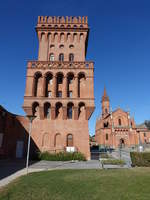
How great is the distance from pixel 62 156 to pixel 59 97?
31.4 ft

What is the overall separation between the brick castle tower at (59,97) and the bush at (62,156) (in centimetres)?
128

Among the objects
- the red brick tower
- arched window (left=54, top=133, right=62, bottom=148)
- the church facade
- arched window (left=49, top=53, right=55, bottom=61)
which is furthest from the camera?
the red brick tower

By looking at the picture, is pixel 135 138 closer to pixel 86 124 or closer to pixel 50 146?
pixel 86 124

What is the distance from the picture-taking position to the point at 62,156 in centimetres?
2070

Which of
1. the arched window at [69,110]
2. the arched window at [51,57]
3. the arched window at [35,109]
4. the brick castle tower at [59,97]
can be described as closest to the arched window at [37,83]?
the brick castle tower at [59,97]

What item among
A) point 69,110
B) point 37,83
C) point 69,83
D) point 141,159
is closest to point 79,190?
point 141,159

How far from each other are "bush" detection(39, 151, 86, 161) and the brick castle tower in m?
1.28

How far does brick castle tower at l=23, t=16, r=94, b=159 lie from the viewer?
75.4 ft

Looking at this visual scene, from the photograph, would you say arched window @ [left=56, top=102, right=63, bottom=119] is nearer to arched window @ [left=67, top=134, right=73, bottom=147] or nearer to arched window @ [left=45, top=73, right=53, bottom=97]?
arched window @ [left=45, top=73, right=53, bottom=97]

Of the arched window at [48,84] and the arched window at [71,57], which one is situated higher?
the arched window at [71,57]

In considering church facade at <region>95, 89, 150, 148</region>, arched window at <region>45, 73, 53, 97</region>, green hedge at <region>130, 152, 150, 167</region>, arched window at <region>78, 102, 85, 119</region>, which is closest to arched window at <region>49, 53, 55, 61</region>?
arched window at <region>45, 73, 53, 97</region>

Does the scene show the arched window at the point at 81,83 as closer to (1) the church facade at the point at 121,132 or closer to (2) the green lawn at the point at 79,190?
(2) the green lawn at the point at 79,190

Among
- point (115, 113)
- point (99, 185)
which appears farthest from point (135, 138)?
point (99, 185)

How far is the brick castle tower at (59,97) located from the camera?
75.4 feet
